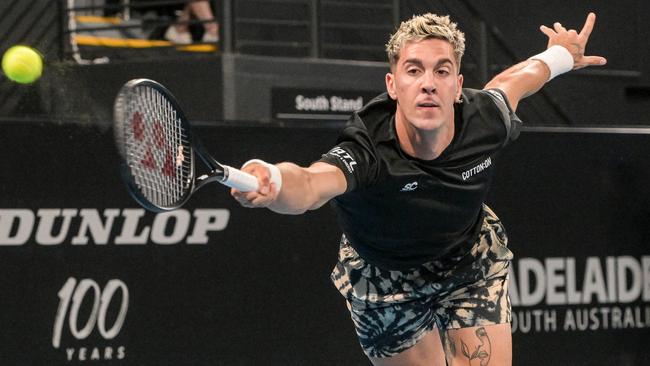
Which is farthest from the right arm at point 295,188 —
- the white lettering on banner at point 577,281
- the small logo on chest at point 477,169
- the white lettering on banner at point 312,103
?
the white lettering on banner at point 312,103

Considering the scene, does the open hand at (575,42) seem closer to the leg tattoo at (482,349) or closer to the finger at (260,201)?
the leg tattoo at (482,349)

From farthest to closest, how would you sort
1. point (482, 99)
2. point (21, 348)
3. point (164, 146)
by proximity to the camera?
point (21, 348) → point (482, 99) → point (164, 146)

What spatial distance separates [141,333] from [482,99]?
2031 millimetres

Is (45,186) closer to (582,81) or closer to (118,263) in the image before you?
(118,263)

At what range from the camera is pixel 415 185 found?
425 cm

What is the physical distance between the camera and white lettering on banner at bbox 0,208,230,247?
5.32 metres

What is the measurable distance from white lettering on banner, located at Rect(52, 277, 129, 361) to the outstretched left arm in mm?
1953

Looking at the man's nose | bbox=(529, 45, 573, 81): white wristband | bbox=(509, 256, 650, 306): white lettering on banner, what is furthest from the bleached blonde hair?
bbox=(509, 256, 650, 306): white lettering on banner

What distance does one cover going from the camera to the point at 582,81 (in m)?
11.1

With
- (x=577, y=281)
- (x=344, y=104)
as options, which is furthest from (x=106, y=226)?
(x=344, y=104)

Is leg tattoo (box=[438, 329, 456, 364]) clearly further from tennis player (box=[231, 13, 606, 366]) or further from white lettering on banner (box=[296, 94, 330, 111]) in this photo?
white lettering on banner (box=[296, 94, 330, 111])

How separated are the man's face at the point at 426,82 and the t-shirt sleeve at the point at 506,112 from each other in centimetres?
39

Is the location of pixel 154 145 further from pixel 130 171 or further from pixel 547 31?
pixel 547 31

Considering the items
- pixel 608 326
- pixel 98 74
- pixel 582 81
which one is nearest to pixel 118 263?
pixel 608 326
